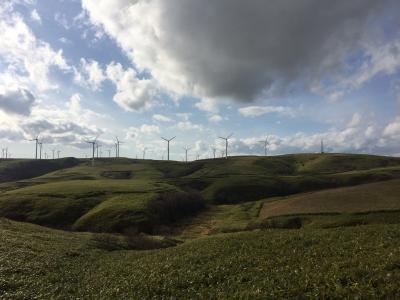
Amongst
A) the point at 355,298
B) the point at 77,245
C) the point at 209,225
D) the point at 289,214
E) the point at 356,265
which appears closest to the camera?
the point at 355,298

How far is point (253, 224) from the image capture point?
318ft

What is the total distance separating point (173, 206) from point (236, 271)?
112 m

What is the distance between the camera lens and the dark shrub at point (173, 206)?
13100cm

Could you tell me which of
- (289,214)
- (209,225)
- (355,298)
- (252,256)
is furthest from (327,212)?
(355,298)

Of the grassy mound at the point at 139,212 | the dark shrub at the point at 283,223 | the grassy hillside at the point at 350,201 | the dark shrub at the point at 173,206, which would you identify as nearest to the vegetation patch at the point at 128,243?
the dark shrub at the point at 283,223

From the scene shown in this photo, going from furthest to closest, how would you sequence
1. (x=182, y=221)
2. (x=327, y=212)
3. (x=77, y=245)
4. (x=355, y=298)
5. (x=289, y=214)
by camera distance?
(x=182, y=221)
(x=289, y=214)
(x=327, y=212)
(x=77, y=245)
(x=355, y=298)

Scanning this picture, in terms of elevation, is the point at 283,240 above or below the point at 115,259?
above

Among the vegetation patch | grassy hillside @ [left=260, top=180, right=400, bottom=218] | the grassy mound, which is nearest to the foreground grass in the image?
the vegetation patch

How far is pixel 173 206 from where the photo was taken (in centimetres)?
14275

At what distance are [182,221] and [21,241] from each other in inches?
3179

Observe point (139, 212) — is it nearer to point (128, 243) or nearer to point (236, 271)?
point (128, 243)

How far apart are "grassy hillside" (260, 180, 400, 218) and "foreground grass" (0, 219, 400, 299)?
52.2 meters

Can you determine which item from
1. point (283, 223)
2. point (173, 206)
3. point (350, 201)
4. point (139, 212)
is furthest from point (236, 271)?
point (173, 206)

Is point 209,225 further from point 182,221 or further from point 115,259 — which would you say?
point 115,259
